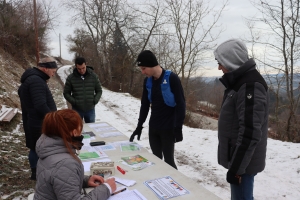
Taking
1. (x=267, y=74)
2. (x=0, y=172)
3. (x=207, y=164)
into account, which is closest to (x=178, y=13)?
(x=267, y=74)

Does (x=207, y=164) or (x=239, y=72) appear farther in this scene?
(x=207, y=164)

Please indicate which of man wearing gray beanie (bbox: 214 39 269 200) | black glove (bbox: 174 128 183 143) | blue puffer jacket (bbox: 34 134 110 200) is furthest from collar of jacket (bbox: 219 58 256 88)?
blue puffer jacket (bbox: 34 134 110 200)

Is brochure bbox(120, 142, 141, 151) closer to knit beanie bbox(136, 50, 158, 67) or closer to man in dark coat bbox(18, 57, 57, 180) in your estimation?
knit beanie bbox(136, 50, 158, 67)

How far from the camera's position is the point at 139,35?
1700 centimetres

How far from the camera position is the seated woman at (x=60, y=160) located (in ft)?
4.82

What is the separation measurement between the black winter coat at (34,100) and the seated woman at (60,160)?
1.60m

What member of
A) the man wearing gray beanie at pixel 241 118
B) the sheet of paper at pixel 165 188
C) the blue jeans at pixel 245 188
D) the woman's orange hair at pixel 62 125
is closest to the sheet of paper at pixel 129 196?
the sheet of paper at pixel 165 188

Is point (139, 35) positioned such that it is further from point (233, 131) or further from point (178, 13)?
point (233, 131)

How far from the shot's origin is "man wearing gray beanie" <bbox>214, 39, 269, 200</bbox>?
1.71 metres

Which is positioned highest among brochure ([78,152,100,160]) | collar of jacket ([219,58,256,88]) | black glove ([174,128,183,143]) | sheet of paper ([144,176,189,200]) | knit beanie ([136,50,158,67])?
knit beanie ([136,50,158,67])

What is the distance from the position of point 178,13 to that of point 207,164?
8.39 meters

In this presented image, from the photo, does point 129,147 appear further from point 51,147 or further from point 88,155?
point 51,147

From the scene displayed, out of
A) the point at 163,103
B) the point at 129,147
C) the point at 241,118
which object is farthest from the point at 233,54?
the point at 129,147

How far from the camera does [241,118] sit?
174 cm
